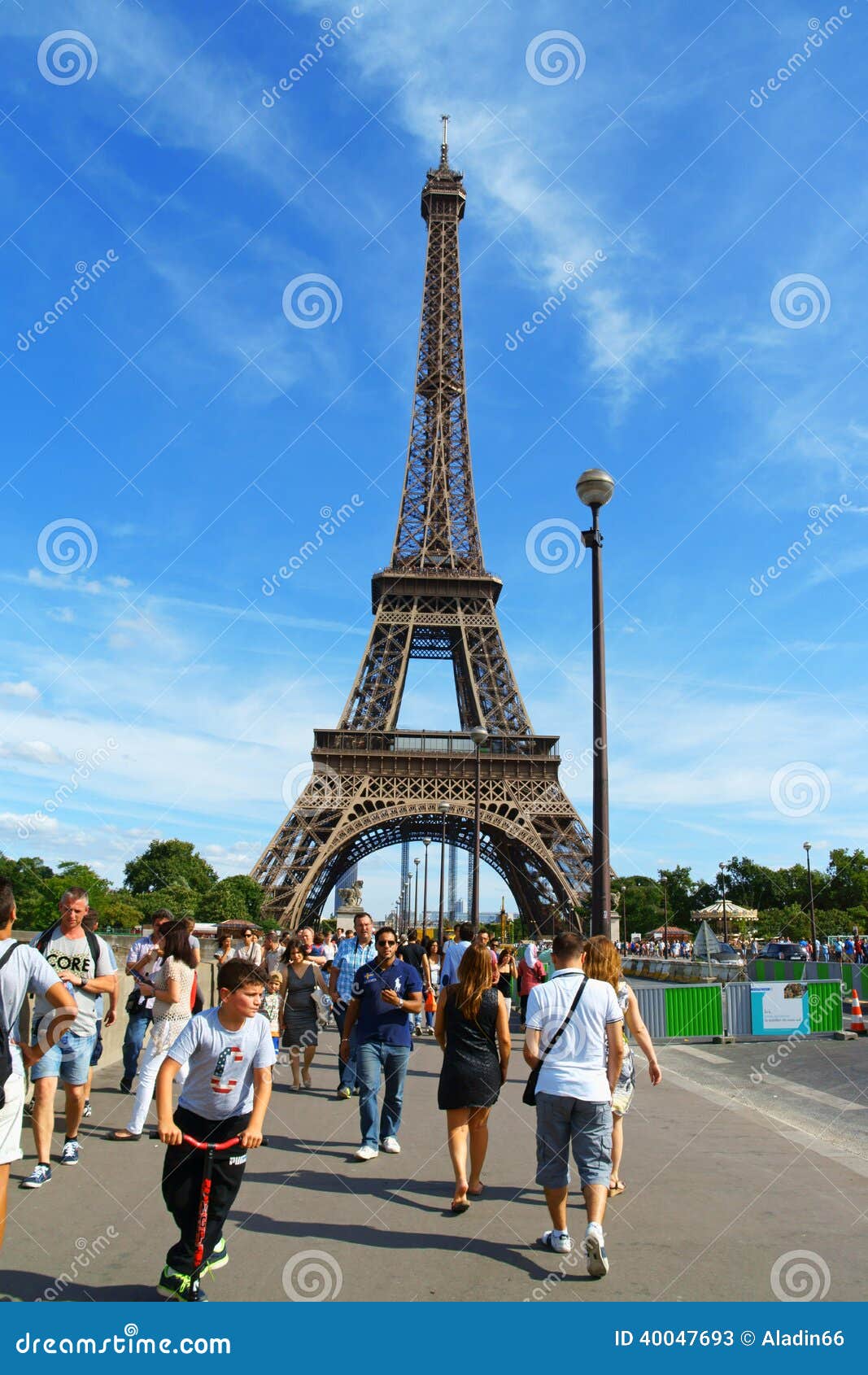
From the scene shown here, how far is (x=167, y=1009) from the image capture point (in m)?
8.51

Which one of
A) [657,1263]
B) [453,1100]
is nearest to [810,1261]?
[657,1263]

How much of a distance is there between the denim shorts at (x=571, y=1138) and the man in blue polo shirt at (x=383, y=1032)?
2.89 meters

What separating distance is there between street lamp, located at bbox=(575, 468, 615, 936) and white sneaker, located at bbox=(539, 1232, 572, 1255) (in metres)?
3.15

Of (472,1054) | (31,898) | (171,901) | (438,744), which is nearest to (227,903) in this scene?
(171,901)

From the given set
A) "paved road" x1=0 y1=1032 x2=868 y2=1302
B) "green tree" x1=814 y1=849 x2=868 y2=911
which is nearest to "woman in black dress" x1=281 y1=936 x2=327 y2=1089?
"paved road" x1=0 y1=1032 x2=868 y2=1302

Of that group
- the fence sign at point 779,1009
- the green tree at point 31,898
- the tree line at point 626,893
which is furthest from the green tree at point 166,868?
the fence sign at point 779,1009

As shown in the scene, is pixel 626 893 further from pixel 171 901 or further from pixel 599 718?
pixel 599 718

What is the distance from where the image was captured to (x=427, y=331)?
61250 mm

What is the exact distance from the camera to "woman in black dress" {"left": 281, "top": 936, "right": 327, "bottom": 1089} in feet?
39.5

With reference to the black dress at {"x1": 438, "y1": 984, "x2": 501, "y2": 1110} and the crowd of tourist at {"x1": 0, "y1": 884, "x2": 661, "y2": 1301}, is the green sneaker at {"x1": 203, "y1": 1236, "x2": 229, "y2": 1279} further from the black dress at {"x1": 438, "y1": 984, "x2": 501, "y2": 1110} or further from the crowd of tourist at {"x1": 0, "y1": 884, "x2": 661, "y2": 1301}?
the black dress at {"x1": 438, "y1": 984, "x2": 501, "y2": 1110}

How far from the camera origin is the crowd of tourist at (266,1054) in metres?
4.83

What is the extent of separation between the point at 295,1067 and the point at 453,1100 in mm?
6284

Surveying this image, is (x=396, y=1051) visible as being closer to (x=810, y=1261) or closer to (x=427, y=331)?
(x=810, y=1261)

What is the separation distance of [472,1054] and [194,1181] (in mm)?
2452
